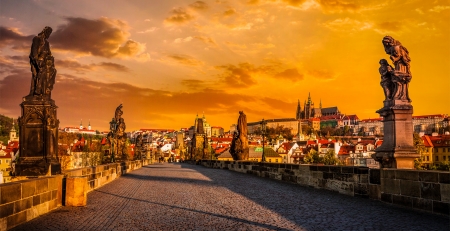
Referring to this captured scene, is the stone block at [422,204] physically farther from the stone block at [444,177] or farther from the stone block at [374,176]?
the stone block at [374,176]

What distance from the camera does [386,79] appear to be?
38.4ft

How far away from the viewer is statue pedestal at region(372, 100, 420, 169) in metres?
10.8

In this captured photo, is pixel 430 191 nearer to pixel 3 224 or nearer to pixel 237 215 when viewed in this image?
pixel 237 215

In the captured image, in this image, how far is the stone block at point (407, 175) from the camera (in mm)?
8695

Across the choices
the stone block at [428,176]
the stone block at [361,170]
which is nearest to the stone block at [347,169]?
the stone block at [361,170]

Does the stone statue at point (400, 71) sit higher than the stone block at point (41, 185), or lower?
higher

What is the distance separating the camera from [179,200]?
11.6 metres

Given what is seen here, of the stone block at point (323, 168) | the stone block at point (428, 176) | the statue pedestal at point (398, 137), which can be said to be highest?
the statue pedestal at point (398, 137)

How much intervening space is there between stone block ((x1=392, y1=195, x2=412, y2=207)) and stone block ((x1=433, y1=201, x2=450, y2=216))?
2.92 ft

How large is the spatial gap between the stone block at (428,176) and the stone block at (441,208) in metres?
0.42

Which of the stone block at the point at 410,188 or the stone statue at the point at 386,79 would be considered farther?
the stone statue at the point at 386,79

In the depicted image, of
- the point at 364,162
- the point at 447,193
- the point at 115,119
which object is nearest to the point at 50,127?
the point at 447,193

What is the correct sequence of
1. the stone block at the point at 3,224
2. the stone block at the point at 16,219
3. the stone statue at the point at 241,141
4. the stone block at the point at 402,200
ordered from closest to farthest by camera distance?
the stone block at the point at 3,224
the stone block at the point at 16,219
the stone block at the point at 402,200
the stone statue at the point at 241,141

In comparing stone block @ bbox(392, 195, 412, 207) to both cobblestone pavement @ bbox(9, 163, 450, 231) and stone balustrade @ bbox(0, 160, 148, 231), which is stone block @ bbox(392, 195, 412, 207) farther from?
stone balustrade @ bbox(0, 160, 148, 231)
